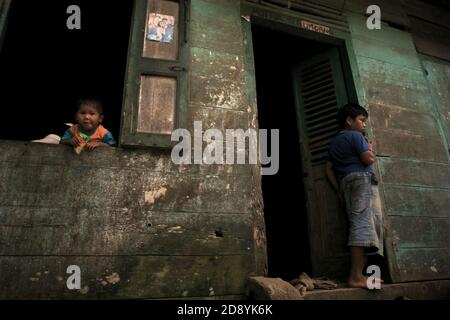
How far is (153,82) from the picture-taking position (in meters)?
3.02

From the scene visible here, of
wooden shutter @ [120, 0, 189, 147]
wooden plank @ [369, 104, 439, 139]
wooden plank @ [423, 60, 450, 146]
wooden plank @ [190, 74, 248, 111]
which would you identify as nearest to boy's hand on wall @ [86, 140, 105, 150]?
wooden shutter @ [120, 0, 189, 147]

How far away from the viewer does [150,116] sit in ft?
9.54

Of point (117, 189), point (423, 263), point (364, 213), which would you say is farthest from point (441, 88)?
point (117, 189)

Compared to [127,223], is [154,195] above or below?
above

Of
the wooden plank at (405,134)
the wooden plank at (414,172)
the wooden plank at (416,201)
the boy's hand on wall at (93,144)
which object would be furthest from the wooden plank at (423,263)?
the boy's hand on wall at (93,144)

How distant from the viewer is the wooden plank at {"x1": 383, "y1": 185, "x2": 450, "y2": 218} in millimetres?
3547

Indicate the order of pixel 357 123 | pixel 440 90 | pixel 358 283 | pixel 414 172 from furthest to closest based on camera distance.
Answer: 1. pixel 440 90
2. pixel 414 172
3. pixel 357 123
4. pixel 358 283

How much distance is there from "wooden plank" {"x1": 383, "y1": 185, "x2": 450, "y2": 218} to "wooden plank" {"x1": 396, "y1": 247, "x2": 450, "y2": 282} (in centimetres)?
40

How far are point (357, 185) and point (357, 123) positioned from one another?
0.73 metres

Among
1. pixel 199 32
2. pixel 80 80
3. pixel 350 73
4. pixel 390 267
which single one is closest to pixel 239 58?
pixel 199 32

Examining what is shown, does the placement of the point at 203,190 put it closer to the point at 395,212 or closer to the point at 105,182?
the point at 105,182

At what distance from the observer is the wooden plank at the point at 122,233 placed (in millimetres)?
2354

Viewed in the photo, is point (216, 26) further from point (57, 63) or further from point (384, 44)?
point (57, 63)

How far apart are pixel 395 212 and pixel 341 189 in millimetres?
688
